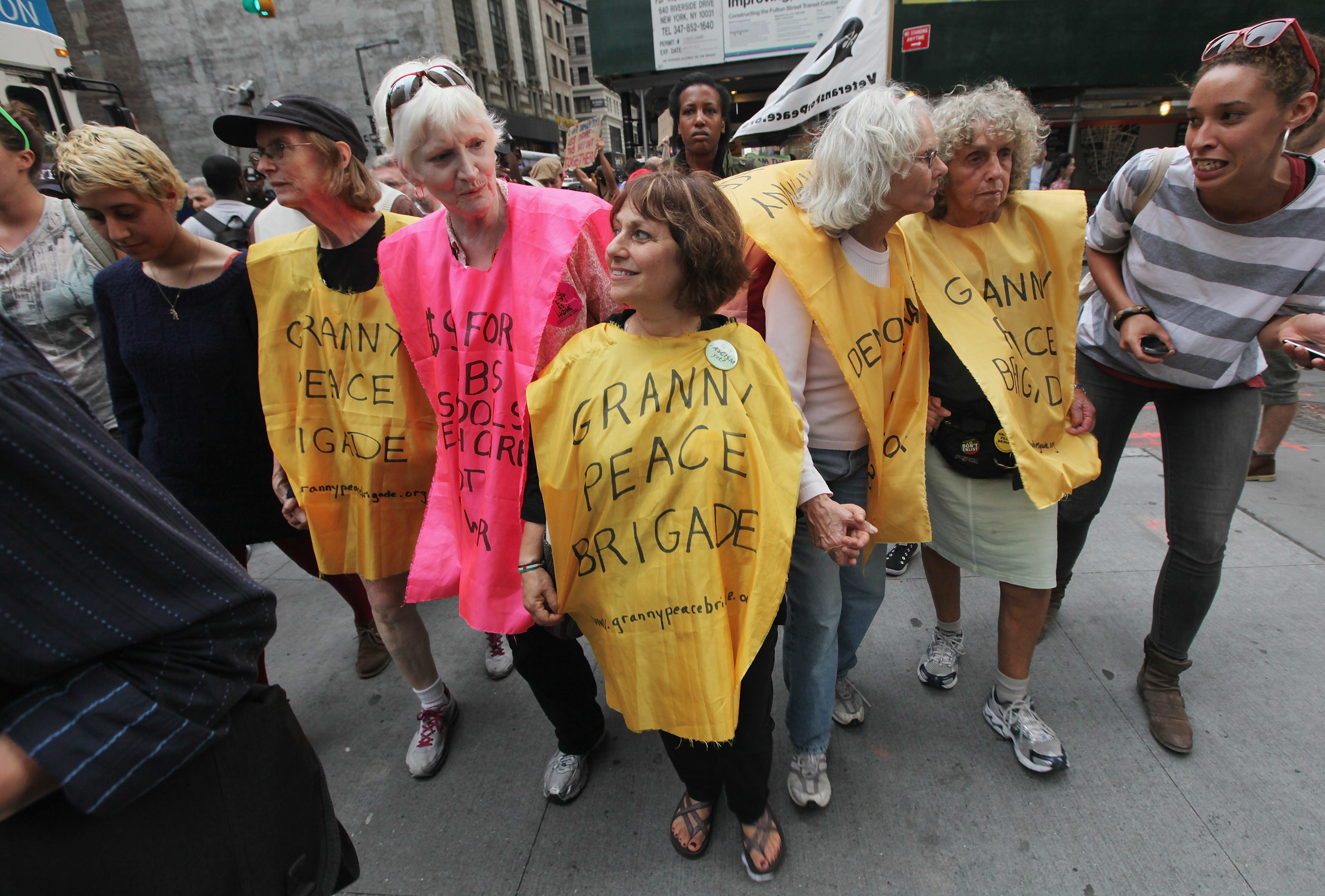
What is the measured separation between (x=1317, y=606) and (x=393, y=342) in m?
3.87

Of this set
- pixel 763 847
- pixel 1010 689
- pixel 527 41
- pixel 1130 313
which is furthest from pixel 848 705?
pixel 527 41

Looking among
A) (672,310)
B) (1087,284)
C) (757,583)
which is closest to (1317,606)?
(1087,284)

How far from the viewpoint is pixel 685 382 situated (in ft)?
4.86

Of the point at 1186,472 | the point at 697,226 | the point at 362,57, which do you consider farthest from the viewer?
the point at 362,57

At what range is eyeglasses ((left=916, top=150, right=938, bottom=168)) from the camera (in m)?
1.60

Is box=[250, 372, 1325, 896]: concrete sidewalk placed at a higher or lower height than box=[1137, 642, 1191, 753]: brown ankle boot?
lower

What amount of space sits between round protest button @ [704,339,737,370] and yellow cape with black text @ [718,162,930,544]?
0.99 ft

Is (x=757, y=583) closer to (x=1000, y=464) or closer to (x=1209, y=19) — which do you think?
(x=1000, y=464)

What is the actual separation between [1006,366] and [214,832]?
79.7 inches

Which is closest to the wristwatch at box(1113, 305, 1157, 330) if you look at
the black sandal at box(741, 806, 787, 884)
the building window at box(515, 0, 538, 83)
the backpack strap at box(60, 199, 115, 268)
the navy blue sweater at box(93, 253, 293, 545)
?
the black sandal at box(741, 806, 787, 884)

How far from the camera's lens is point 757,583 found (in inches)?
60.2

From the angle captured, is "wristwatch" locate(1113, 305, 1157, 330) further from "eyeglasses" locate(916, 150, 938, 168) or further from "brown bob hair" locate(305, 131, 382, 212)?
"brown bob hair" locate(305, 131, 382, 212)

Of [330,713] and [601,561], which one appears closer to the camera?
[601,561]

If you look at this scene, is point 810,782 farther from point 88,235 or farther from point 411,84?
point 88,235
